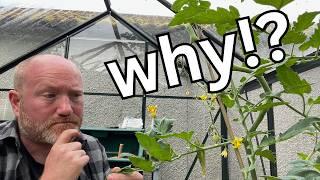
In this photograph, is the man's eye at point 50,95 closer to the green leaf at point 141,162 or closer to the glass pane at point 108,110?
the green leaf at point 141,162

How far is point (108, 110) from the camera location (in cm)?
344

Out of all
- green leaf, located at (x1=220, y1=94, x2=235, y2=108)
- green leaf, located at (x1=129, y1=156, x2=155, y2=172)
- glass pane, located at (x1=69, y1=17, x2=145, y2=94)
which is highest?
glass pane, located at (x1=69, y1=17, x2=145, y2=94)

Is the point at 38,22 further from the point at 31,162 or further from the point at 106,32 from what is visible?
the point at 31,162

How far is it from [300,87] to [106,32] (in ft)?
10.2

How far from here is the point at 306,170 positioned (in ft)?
1.19

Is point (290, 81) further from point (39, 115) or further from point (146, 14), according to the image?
point (146, 14)

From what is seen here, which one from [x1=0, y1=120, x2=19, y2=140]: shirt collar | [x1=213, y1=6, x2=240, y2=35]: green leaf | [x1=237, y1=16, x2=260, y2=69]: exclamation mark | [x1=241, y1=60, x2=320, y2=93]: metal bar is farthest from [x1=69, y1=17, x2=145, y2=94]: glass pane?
[x1=213, y1=6, x2=240, y2=35]: green leaf

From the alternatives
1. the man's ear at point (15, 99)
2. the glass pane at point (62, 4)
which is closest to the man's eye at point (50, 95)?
the man's ear at point (15, 99)

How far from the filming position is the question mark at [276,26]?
0.48m

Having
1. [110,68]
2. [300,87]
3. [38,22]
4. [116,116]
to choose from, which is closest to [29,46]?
[38,22]

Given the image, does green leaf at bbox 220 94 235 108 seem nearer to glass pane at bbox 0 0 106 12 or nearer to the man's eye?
the man's eye

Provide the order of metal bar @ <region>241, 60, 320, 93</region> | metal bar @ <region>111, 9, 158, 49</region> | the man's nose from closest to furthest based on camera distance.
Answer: the man's nose
metal bar @ <region>241, 60, 320, 93</region>
metal bar @ <region>111, 9, 158, 49</region>

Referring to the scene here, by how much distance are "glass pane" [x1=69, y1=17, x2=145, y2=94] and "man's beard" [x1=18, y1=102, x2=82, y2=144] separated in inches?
95.8

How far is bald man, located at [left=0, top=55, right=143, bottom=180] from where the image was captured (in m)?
0.88
